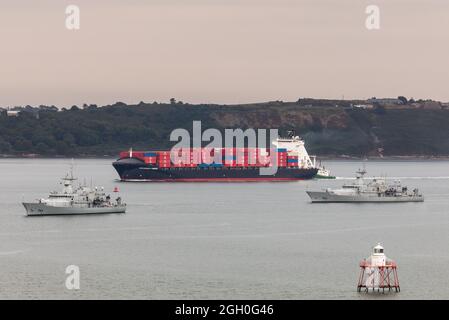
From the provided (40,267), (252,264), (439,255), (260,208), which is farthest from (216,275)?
(260,208)

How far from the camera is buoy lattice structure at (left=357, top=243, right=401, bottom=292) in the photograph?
56.8 meters

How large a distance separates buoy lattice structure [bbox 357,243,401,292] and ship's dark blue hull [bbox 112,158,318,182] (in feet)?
350

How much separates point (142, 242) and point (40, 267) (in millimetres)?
14034

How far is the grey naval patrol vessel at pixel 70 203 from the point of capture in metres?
95.9

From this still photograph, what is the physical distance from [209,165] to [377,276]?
109 meters

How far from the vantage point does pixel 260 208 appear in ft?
371

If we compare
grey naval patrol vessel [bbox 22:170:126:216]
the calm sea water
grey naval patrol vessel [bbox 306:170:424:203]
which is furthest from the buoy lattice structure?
grey naval patrol vessel [bbox 306:170:424:203]

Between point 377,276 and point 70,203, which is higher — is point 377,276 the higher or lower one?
the lower one

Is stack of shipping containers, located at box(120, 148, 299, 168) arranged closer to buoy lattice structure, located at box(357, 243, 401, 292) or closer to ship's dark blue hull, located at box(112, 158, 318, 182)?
ship's dark blue hull, located at box(112, 158, 318, 182)

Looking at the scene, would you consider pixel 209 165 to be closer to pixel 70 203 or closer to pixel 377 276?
pixel 70 203

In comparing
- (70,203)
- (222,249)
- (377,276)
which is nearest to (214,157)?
(70,203)

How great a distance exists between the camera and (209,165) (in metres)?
166

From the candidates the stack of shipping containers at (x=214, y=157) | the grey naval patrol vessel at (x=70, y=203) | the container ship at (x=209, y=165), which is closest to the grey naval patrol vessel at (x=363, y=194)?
the grey naval patrol vessel at (x=70, y=203)

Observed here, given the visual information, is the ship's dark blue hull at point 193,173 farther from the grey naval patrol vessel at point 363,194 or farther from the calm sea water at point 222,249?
the grey naval patrol vessel at point 363,194
